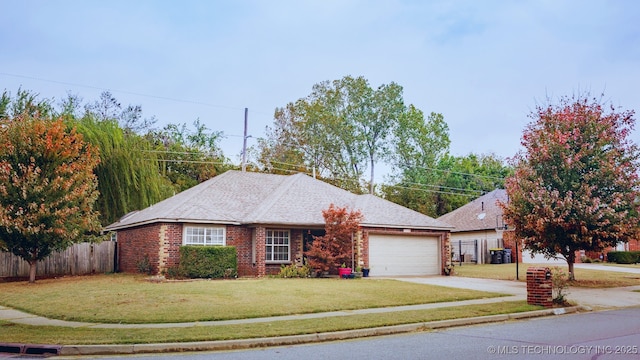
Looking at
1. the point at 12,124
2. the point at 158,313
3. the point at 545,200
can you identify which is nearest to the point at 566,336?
the point at 158,313

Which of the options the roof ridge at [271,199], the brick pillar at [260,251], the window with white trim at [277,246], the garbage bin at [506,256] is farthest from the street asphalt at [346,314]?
the garbage bin at [506,256]

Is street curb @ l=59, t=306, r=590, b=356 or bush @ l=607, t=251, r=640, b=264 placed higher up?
bush @ l=607, t=251, r=640, b=264

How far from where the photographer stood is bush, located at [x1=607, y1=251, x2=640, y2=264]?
3919 cm

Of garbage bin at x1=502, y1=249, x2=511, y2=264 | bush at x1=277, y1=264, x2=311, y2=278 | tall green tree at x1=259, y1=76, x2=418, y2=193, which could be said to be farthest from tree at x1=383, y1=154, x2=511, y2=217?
bush at x1=277, y1=264, x2=311, y2=278

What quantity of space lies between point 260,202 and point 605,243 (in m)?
15.5

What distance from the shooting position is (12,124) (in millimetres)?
22734

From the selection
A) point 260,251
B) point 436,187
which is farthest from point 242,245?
point 436,187

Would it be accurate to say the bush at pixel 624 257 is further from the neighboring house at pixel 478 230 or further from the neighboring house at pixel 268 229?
the neighboring house at pixel 268 229

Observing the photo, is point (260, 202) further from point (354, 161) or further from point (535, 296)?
point (354, 161)

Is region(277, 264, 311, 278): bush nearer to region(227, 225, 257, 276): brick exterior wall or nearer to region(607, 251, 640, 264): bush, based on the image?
region(227, 225, 257, 276): brick exterior wall

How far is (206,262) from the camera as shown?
2383 centimetres

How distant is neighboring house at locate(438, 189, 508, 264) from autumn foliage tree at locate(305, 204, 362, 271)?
15318mm

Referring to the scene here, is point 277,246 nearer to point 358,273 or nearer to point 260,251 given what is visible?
point 260,251

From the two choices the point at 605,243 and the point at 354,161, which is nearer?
the point at 605,243
